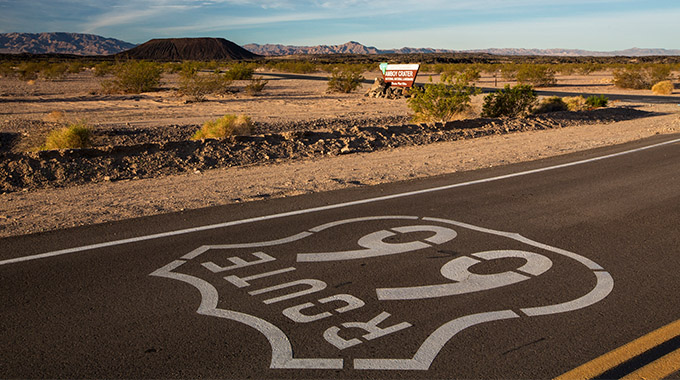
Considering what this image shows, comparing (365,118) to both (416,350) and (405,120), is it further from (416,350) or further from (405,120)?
(416,350)

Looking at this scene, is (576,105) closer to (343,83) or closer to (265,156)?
(265,156)

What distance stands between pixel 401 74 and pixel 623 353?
2809 centimetres

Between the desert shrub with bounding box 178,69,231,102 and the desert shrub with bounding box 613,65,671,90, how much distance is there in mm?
31898

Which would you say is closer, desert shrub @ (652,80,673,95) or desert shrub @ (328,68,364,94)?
desert shrub @ (652,80,673,95)

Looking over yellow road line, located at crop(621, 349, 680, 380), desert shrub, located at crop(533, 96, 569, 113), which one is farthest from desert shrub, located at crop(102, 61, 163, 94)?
yellow road line, located at crop(621, 349, 680, 380)

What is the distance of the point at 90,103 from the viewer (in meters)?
31.5

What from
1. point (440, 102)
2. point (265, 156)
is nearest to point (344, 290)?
point (265, 156)

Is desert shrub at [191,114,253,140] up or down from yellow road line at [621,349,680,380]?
up

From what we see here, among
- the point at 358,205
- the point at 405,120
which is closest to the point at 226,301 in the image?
the point at 358,205

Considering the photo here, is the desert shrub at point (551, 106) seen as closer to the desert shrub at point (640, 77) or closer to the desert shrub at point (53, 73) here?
the desert shrub at point (640, 77)

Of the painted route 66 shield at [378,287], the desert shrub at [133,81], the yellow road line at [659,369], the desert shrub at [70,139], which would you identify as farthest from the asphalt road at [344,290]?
the desert shrub at [133,81]

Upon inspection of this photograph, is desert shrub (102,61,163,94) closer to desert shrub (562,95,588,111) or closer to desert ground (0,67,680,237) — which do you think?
desert ground (0,67,680,237)

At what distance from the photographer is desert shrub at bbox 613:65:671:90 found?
154 ft

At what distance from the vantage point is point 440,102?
64.6ft
